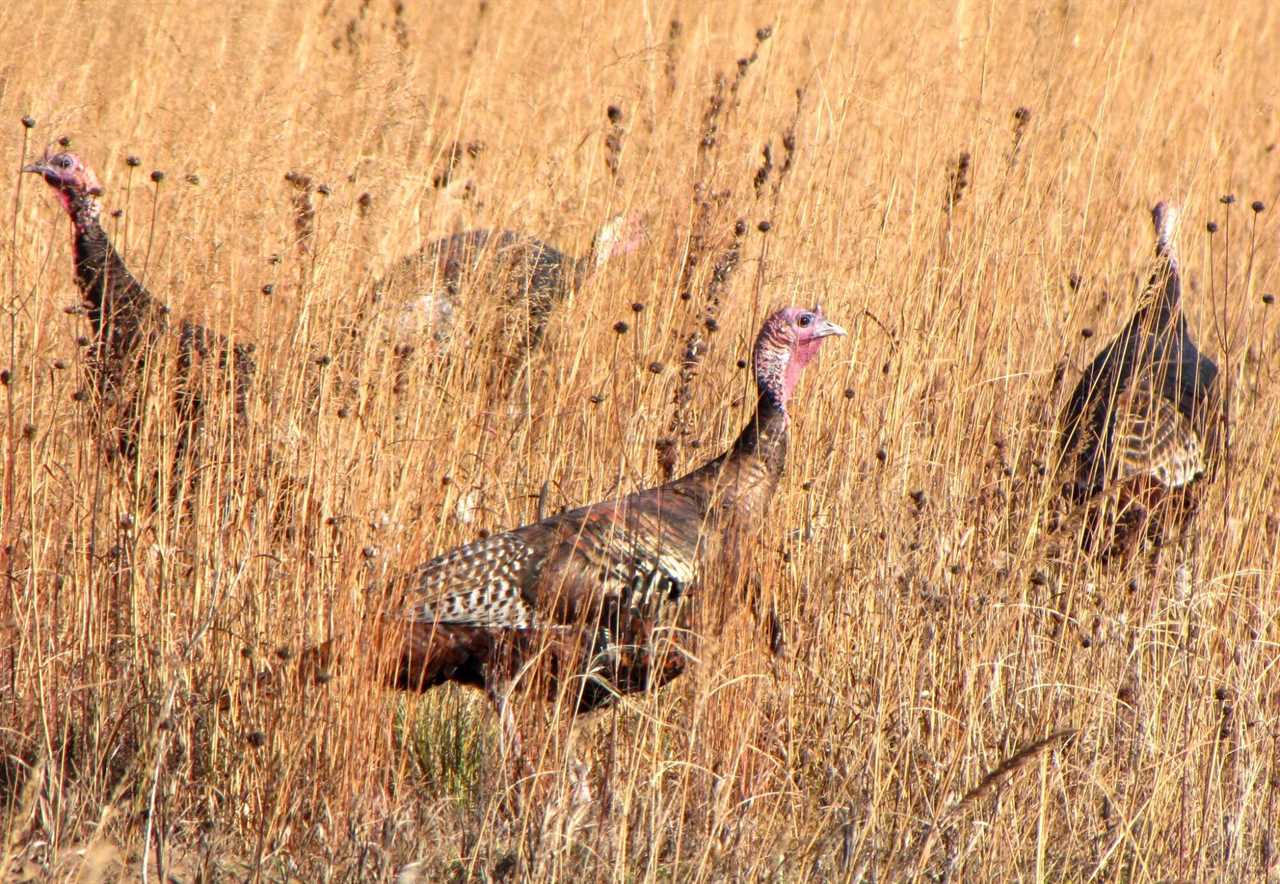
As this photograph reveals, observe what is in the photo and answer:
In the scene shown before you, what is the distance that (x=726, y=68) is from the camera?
577cm

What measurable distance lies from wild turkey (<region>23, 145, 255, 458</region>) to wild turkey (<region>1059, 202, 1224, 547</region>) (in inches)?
86.3

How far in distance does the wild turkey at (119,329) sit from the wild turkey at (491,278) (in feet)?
1.38

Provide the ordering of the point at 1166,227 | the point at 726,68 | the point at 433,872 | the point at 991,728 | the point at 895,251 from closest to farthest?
the point at 433,872 < the point at 991,728 < the point at 895,251 < the point at 1166,227 < the point at 726,68

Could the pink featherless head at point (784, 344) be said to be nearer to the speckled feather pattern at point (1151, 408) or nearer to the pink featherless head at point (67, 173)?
the speckled feather pattern at point (1151, 408)

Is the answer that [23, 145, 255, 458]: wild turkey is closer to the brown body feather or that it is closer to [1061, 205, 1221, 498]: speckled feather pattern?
the brown body feather

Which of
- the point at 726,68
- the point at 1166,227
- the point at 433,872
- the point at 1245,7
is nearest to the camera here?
the point at 433,872

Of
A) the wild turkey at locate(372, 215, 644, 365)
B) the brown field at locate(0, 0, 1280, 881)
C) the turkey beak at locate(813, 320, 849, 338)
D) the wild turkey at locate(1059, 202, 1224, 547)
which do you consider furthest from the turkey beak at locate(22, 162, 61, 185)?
the wild turkey at locate(1059, 202, 1224, 547)

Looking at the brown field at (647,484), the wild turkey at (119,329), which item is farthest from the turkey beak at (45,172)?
the brown field at (647,484)

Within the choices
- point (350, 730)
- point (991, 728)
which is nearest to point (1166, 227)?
point (991, 728)

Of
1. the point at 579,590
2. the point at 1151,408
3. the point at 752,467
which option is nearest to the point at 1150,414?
the point at 1151,408

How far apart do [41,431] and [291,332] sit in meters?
0.82

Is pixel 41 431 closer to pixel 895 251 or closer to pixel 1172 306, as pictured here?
pixel 895 251

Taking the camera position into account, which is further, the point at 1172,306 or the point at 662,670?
the point at 1172,306

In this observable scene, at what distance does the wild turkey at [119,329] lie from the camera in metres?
3.24
